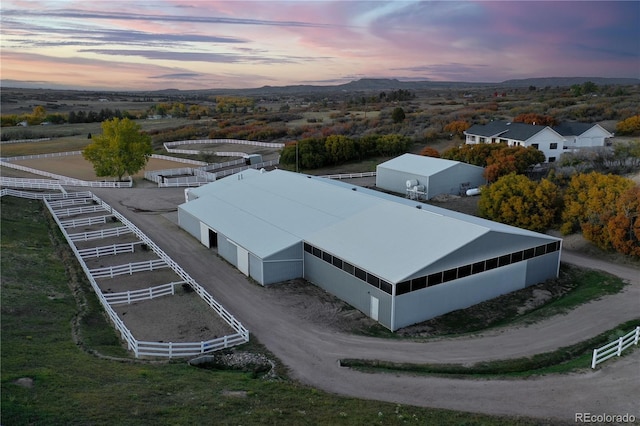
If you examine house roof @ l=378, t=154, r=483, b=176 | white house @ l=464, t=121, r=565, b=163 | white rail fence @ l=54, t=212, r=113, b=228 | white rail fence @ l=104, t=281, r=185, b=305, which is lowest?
white rail fence @ l=104, t=281, r=185, b=305

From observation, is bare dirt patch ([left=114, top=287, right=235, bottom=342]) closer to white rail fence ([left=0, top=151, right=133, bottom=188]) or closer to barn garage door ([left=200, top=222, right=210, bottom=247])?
barn garage door ([left=200, top=222, right=210, bottom=247])

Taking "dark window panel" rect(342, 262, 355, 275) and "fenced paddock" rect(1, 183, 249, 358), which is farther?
"dark window panel" rect(342, 262, 355, 275)

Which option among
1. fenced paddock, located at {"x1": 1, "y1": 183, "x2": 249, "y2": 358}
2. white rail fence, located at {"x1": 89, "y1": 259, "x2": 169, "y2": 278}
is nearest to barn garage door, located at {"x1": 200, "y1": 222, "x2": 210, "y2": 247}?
fenced paddock, located at {"x1": 1, "y1": 183, "x2": 249, "y2": 358}

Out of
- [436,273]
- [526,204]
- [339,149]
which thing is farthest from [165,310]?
[339,149]

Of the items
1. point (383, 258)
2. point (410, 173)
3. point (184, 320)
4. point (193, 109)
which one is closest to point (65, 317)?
point (184, 320)

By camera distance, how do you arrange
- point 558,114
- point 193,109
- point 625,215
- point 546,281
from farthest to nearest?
point 193,109 → point 558,114 → point 625,215 → point 546,281

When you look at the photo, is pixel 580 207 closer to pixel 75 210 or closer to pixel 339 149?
pixel 339 149

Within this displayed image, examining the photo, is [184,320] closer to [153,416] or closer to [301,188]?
[153,416]
